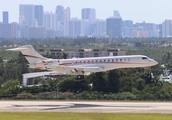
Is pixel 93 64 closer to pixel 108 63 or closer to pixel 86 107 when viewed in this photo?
pixel 108 63

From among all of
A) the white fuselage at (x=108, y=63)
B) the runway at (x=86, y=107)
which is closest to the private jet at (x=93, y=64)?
the white fuselage at (x=108, y=63)

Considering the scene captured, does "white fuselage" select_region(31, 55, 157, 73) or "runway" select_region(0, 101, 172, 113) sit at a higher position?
"white fuselage" select_region(31, 55, 157, 73)

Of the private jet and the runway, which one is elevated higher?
the private jet

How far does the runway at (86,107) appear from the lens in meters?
72.2

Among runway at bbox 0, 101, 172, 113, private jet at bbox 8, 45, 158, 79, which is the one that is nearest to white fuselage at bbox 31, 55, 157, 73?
private jet at bbox 8, 45, 158, 79

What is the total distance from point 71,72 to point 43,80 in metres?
47.6

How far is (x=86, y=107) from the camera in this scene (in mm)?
75812

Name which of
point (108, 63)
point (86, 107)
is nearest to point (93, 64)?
point (108, 63)

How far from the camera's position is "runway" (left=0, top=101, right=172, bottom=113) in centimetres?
7225

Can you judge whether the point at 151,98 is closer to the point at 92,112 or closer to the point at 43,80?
the point at 92,112

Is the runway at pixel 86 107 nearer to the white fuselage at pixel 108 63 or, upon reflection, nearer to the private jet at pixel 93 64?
the private jet at pixel 93 64

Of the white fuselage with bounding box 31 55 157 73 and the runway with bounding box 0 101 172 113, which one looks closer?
the runway with bounding box 0 101 172 113

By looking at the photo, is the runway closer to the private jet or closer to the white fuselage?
the private jet
